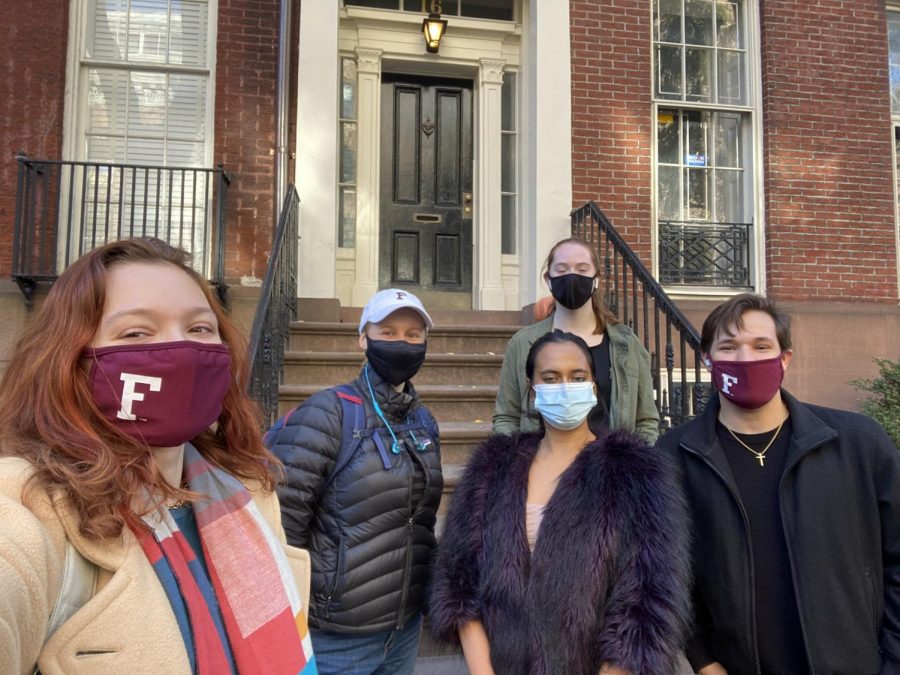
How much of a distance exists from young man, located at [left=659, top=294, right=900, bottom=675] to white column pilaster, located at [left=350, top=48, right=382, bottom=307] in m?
5.03

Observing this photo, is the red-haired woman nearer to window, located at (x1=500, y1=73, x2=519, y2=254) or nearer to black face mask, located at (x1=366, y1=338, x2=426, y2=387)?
black face mask, located at (x1=366, y1=338, x2=426, y2=387)

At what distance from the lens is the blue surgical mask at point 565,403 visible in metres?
2.08

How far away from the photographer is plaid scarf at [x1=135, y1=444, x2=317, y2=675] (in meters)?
1.14

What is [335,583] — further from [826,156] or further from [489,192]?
[826,156]

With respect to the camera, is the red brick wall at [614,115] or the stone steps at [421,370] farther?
the red brick wall at [614,115]

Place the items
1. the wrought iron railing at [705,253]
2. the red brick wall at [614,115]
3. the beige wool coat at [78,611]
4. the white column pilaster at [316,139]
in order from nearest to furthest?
the beige wool coat at [78,611], the white column pilaster at [316,139], the red brick wall at [614,115], the wrought iron railing at [705,253]

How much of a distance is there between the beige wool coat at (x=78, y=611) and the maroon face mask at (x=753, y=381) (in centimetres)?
165

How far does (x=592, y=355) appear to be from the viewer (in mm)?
2752

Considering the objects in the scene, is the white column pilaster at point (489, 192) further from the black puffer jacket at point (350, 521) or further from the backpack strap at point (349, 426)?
the black puffer jacket at point (350, 521)

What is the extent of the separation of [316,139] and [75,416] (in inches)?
201

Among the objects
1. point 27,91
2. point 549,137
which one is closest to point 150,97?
point 27,91

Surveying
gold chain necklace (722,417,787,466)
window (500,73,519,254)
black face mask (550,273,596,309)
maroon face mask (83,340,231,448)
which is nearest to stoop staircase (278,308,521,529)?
window (500,73,519,254)

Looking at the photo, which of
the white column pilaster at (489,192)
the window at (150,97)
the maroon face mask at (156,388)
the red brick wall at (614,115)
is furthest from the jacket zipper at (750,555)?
the window at (150,97)

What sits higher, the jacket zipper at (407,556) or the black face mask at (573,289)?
the black face mask at (573,289)
